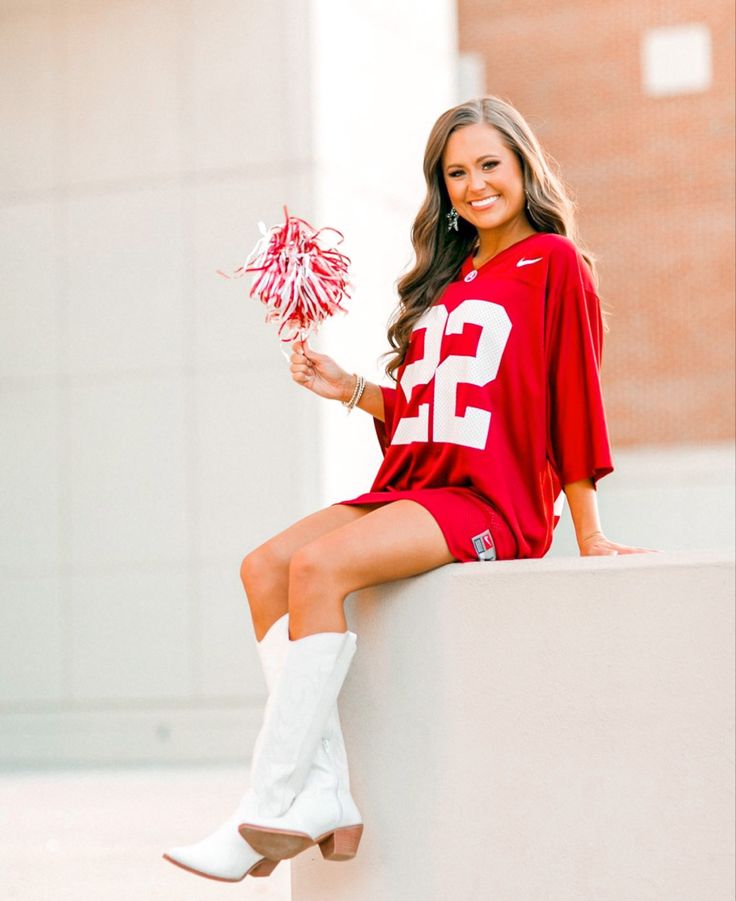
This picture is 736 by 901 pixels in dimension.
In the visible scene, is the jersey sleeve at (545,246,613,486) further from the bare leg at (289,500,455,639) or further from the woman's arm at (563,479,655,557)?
the bare leg at (289,500,455,639)

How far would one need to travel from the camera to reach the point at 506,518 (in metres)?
2.88

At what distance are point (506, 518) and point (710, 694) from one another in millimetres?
598

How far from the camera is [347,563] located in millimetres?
2678

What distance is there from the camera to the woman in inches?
103

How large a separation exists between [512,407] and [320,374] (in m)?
0.56

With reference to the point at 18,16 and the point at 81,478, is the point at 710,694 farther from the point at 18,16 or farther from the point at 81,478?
the point at 18,16

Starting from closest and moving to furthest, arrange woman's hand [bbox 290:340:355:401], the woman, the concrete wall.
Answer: the woman, woman's hand [bbox 290:340:355:401], the concrete wall

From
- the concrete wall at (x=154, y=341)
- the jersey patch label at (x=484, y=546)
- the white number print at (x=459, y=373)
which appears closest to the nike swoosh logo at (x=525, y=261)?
the white number print at (x=459, y=373)

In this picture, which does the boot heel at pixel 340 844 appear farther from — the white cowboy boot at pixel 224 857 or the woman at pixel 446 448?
the white cowboy boot at pixel 224 857

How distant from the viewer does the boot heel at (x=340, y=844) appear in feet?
8.71

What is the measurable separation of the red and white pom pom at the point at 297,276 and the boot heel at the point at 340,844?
44.5 inches

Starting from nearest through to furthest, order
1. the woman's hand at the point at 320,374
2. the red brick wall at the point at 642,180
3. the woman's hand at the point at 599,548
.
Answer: the woman's hand at the point at 599,548 → the woman's hand at the point at 320,374 → the red brick wall at the point at 642,180

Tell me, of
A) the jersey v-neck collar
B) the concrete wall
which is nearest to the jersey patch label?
the jersey v-neck collar

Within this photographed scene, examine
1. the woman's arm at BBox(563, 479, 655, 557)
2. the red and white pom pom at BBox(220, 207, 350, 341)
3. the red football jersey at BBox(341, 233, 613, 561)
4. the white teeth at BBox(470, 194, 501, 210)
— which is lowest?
the woman's arm at BBox(563, 479, 655, 557)
